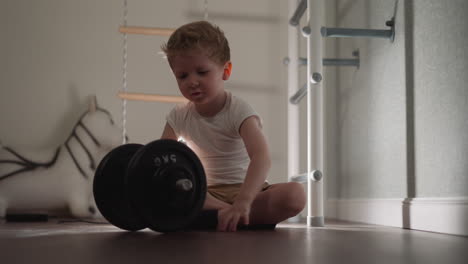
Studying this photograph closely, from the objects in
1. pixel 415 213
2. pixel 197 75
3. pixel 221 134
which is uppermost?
pixel 197 75

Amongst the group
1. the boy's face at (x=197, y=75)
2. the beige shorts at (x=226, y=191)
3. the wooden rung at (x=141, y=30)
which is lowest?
Answer: the beige shorts at (x=226, y=191)

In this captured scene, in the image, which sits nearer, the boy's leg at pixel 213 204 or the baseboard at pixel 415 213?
the baseboard at pixel 415 213

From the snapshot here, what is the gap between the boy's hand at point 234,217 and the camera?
1132 millimetres

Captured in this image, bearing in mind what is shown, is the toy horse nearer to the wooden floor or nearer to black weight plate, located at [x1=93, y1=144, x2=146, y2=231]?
black weight plate, located at [x1=93, y1=144, x2=146, y2=231]

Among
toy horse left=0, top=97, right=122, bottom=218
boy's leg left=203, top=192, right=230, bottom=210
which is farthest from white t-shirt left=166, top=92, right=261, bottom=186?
toy horse left=0, top=97, right=122, bottom=218

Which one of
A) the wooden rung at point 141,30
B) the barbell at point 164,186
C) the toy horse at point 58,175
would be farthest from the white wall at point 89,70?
the barbell at point 164,186

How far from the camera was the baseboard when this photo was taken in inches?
45.1

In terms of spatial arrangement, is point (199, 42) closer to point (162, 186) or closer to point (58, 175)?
point (162, 186)

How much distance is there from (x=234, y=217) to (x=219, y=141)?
306mm

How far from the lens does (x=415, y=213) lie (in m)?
1.36

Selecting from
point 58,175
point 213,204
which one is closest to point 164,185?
point 213,204

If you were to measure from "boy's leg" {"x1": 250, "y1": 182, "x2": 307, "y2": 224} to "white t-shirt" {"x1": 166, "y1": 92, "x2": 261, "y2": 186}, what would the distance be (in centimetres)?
14

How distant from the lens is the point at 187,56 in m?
1.26

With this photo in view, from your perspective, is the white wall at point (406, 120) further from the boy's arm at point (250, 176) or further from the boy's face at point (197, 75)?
the boy's face at point (197, 75)
